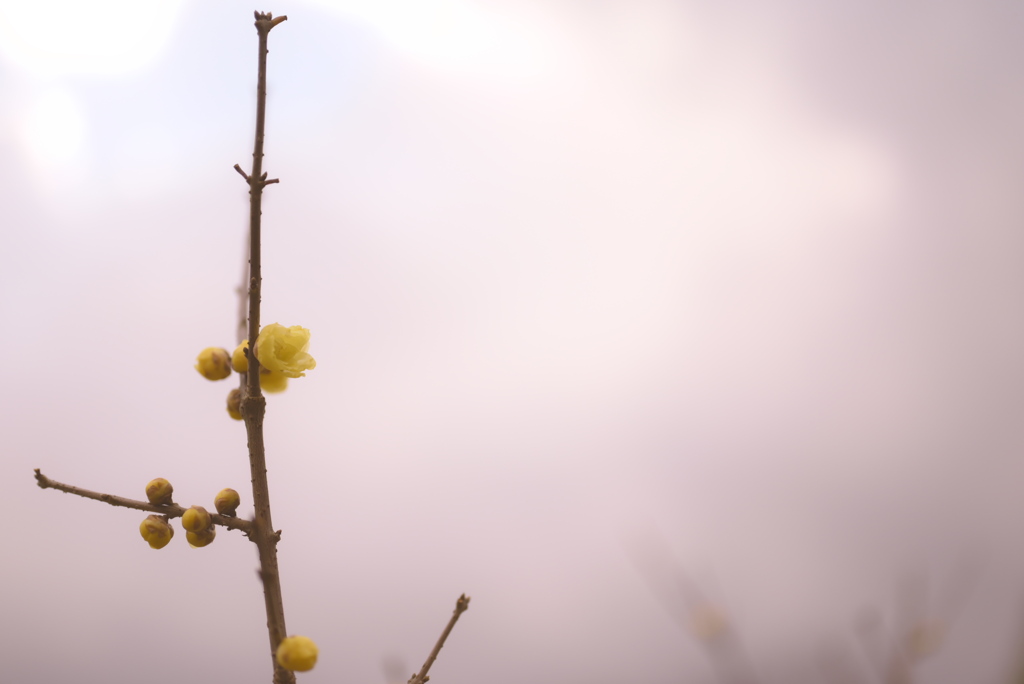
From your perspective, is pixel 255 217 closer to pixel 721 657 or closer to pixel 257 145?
pixel 257 145

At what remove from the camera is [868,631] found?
39 cm

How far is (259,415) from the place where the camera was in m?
0.30

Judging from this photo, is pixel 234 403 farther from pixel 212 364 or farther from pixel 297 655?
pixel 297 655

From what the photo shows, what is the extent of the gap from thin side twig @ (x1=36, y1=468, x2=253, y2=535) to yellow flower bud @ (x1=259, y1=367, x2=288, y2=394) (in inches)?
3.5

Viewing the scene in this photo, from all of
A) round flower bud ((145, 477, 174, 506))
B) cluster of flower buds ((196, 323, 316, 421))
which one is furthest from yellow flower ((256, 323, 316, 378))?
round flower bud ((145, 477, 174, 506))

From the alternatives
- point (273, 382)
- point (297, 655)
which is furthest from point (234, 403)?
point (297, 655)

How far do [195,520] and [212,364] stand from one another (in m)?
0.10

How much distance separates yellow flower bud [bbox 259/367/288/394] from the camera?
0.36 m

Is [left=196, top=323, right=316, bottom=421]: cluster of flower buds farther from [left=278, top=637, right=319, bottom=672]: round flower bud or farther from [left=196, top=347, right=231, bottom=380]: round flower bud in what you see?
[left=278, top=637, right=319, bottom=672]: round flower bud

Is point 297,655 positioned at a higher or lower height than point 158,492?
lower

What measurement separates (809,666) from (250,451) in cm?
48

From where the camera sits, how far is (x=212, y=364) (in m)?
0.34

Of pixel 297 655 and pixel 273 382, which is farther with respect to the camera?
pixel 273 382

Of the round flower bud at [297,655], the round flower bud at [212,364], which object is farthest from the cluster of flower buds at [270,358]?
the round flower bud at [297,655]
